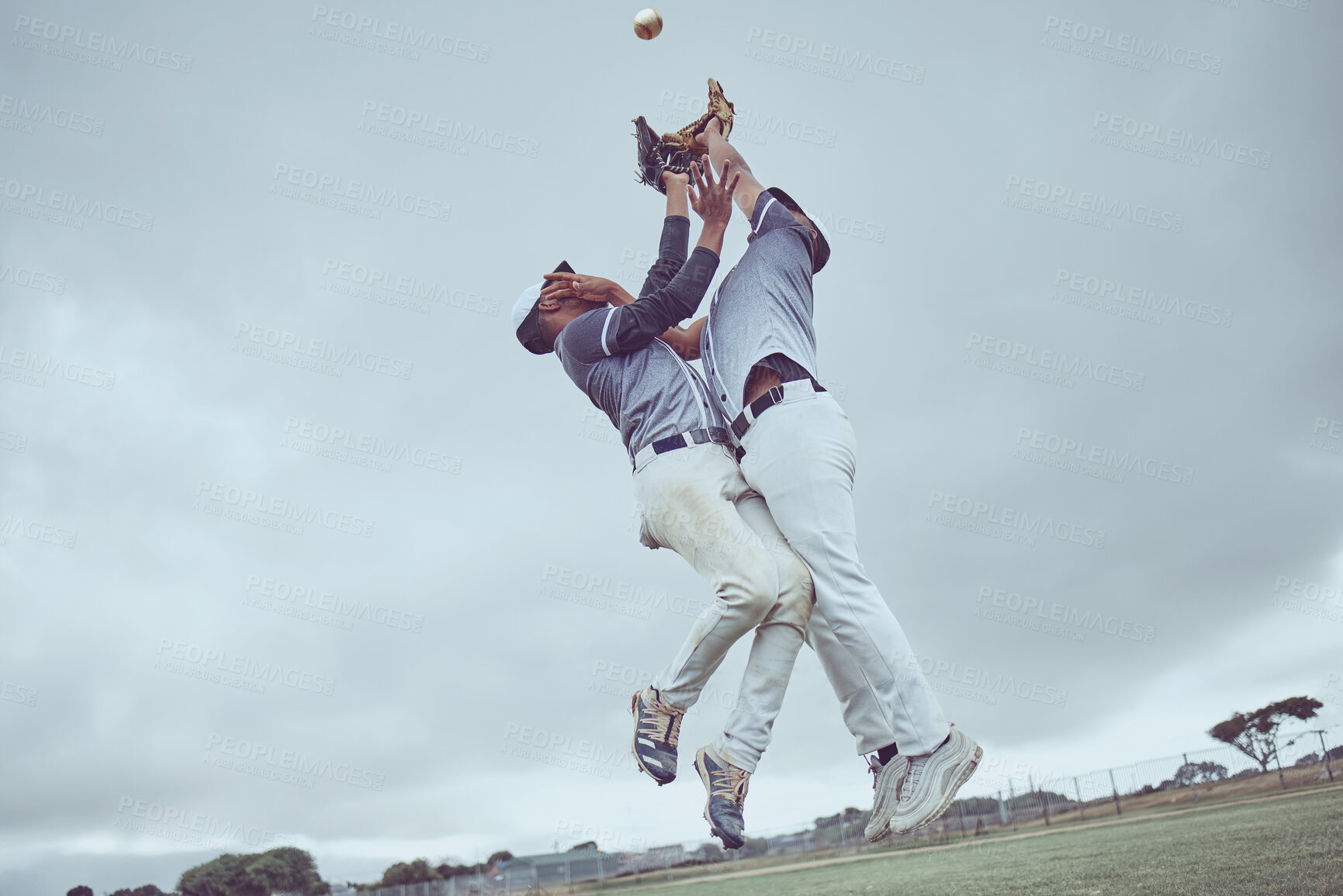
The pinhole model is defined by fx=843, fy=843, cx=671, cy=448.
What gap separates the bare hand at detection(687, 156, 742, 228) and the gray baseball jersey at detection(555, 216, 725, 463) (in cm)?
15

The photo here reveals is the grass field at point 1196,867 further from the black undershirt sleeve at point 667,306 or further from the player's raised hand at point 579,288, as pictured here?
the player's raised hand at point 579,288

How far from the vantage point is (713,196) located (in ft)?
13.9

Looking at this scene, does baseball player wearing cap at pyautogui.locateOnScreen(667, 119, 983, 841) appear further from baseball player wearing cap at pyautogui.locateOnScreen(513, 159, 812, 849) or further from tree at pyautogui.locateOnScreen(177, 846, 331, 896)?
tree at pyautogui.locateOnScreen(177, 846, 331, 896)

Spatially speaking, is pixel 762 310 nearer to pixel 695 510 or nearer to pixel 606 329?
pixel 606 329

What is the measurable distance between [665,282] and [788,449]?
109cm

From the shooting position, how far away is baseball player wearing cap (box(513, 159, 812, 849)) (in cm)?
354

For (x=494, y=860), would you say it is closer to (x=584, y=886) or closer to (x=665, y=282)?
(x=584, y=886)

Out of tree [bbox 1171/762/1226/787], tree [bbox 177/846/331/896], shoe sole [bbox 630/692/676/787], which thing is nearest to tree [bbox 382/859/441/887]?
tree [bbox 177/846/331/896]

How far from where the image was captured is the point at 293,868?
61062 mm

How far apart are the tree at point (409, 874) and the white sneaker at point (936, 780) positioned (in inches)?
2735

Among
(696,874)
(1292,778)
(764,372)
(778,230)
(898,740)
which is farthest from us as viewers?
(696,874)

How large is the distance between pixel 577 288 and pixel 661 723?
2.28 m

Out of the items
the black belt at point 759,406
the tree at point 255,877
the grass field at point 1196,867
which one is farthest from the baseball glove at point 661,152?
the tree at point 255,877

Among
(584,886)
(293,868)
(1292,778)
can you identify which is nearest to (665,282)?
(1292,778)
